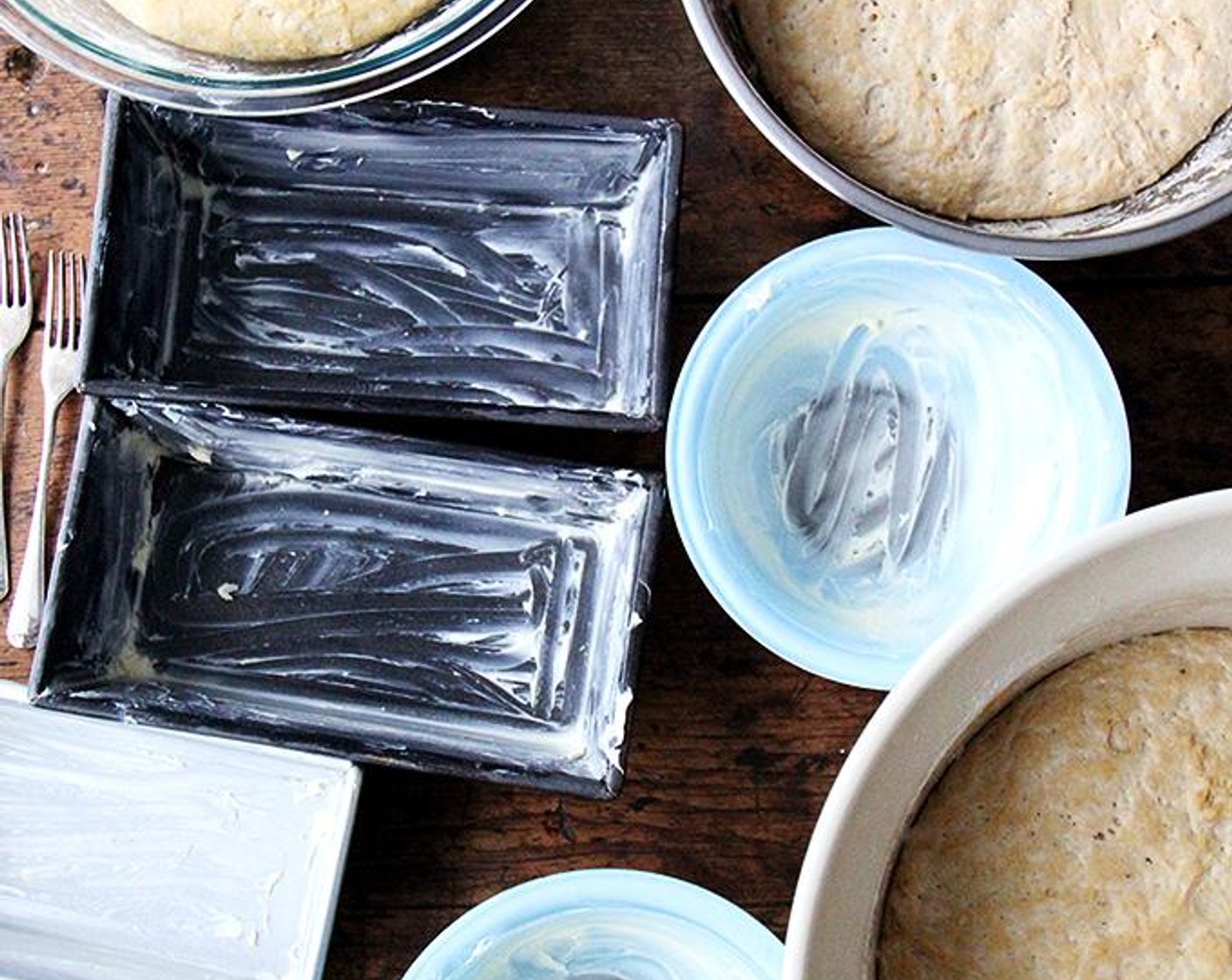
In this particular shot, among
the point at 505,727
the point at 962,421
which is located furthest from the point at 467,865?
the point at 962,421

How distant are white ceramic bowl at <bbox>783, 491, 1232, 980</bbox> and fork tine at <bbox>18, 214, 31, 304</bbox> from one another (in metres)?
0.56

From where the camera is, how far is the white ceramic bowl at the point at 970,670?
0.60 meters

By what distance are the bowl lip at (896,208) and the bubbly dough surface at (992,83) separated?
0.15ft

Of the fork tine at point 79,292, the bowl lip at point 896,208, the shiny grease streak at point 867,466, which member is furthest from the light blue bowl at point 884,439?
the fork tine at point 79,292

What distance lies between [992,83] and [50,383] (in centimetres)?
54

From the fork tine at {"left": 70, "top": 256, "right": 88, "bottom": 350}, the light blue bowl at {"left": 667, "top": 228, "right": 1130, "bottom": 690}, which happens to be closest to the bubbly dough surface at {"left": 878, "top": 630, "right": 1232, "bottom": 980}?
the light blue bowl at {"left": 667, "top": 228, "right": 1130, "bottom": 690}

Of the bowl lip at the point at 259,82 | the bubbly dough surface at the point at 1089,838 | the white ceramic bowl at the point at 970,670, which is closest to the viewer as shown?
the white ceramic bowl at the point at 970,670

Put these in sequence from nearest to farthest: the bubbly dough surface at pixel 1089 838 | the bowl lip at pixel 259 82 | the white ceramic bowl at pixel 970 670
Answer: the white ceramic bowl at pixel 970 670 < the bubbly dough surface at pixel 1089 838 < the bowl lip at pixel 259 82

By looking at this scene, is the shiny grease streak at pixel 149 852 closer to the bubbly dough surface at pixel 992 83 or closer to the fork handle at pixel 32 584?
the fork handle at pixel 32 584

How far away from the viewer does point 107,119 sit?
2.88 ft

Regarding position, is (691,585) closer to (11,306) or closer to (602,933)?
(602,933)

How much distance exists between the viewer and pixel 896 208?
2.50 feet

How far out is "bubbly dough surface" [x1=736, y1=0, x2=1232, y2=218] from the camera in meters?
0.81

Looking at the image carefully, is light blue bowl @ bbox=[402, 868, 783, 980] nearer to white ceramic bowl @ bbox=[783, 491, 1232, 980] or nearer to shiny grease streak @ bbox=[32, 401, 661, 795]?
shiny grease streak @ bbox=[32, 401, 661, 795]
